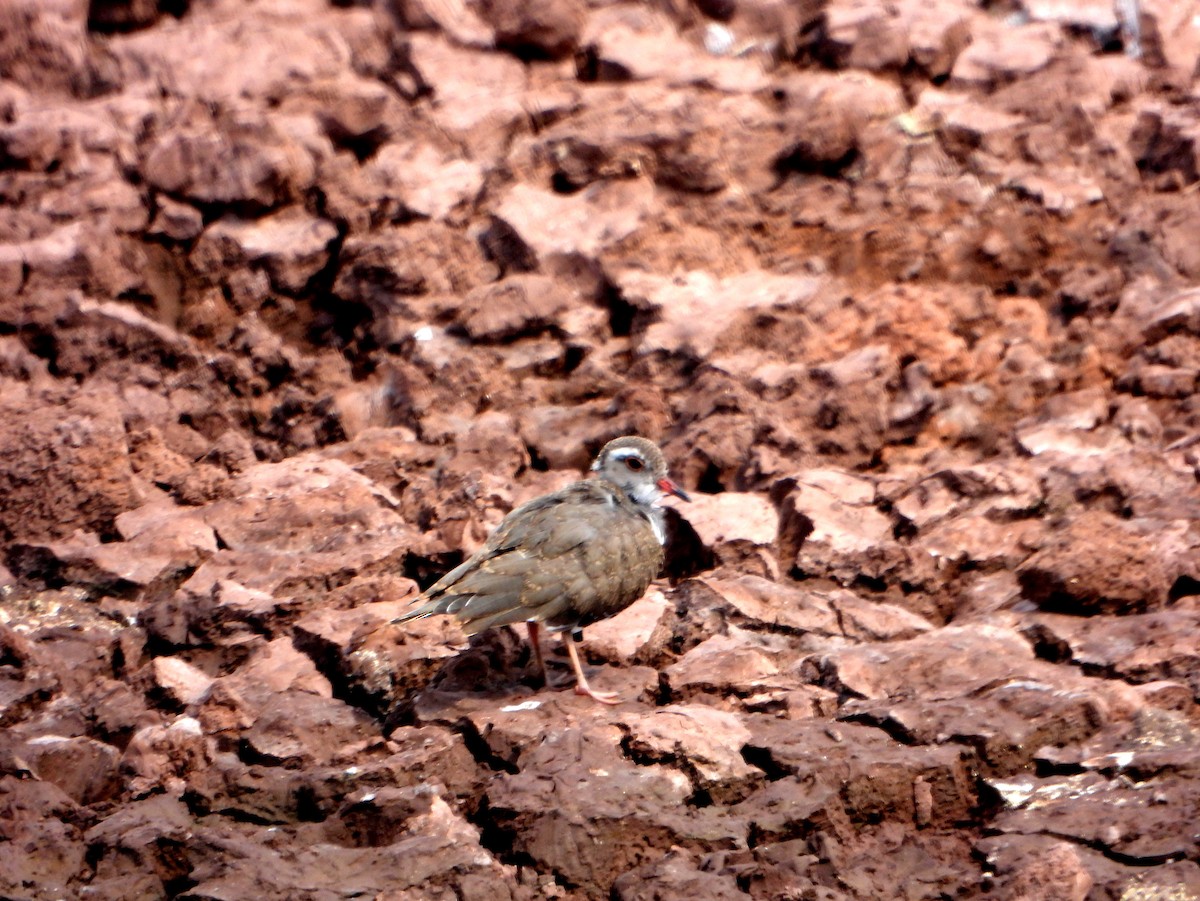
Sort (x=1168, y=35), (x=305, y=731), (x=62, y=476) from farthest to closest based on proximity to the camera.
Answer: (x=1168, y=35)
(x=62, y=476)
(x=305, y=731)

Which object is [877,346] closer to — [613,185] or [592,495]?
[613,185]

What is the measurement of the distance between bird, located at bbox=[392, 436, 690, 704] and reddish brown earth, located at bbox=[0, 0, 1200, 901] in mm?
391

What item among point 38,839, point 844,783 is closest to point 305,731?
point 38,839

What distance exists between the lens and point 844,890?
207 inches

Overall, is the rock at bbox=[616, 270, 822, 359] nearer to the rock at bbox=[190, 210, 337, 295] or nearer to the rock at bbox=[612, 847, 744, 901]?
the rock at bbox=[190, 210, 337, 295]

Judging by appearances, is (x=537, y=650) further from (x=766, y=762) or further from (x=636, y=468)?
(x=766, y=762)

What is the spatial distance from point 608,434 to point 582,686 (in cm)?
309

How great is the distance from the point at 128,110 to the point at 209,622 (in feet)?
20.1

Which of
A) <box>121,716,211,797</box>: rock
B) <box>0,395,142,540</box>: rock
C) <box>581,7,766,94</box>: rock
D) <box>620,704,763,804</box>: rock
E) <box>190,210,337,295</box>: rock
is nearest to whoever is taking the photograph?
<box>620,704,763,804</box>: rock

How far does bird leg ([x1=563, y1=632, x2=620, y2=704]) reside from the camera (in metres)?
6.58

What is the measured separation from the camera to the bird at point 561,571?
6547mm

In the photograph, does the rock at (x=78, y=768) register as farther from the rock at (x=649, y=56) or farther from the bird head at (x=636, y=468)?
the rock at (x=649, y=56)

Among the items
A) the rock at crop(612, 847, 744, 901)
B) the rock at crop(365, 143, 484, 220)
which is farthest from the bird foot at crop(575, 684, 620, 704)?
the rock at crop(365, 143, 484, 220)

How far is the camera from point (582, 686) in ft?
21.7
